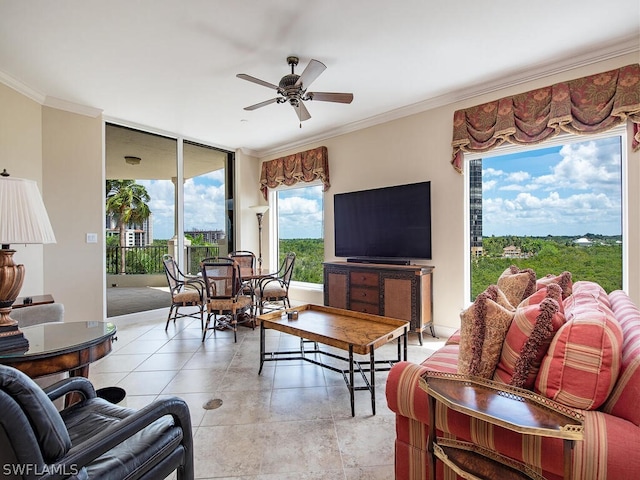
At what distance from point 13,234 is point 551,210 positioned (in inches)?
167

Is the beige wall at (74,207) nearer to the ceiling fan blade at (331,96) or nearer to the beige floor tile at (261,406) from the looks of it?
the beige floor tile at (261,406)

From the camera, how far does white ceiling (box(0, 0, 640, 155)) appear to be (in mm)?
2232

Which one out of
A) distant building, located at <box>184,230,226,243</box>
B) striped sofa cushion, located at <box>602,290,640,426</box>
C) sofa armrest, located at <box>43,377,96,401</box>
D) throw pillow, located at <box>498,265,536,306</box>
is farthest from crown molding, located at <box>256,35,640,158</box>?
sofa armrest, located at <box>43,377,96,401</box>

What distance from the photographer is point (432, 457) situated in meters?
1.22

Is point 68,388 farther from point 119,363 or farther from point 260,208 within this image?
point 260,208

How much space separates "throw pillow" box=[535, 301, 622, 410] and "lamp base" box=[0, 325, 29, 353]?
93.4 inches

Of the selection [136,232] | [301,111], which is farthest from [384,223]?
[136,232]

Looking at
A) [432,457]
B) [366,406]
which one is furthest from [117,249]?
[432,457]

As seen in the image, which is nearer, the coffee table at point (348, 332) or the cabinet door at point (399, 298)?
the coffee table at point (348, 332)

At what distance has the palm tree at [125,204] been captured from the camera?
4.38 meters

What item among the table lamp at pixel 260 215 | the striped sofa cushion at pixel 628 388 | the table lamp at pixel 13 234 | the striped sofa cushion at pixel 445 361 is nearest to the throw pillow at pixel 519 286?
the striped sofa cushion at pixel 445 361

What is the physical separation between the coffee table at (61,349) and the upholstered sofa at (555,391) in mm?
1577

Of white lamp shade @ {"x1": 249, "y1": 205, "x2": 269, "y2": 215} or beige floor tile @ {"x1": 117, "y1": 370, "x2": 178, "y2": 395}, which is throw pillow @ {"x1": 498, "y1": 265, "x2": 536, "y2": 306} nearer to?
beige floor tile @ {"x1": 117, "y1": 370, "x2": 178, "y2": 395}

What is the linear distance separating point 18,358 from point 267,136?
4.31 m
